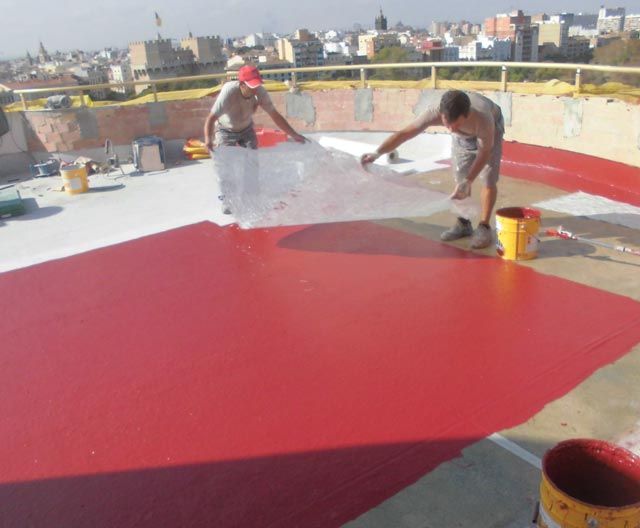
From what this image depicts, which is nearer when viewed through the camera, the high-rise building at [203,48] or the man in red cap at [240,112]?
the man in red cap at [240,112]

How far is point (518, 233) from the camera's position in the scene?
14.5 ft

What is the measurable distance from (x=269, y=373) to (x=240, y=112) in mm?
3068

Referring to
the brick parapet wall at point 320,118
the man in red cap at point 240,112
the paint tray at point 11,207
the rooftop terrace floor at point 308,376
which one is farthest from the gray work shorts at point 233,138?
the brick parapet wall at point 320,118

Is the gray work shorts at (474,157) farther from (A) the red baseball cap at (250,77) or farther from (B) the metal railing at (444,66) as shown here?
(B) the metal railing at (444,66)

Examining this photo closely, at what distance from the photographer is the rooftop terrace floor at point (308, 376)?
2.38m

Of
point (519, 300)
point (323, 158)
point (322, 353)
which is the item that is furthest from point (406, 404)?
point (323, 158)

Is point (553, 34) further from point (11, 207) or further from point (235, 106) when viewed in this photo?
point (11, 207)

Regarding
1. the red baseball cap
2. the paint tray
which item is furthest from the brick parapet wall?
the red baseball cap

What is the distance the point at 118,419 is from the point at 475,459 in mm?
1740

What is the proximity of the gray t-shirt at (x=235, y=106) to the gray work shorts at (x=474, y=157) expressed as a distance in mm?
1740

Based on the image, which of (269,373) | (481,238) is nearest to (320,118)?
(481,238)

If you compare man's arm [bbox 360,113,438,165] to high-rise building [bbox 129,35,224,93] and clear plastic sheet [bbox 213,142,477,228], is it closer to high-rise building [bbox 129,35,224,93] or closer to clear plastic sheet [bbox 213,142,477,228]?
clear plastic sheet [bbox 213,142,477,228]

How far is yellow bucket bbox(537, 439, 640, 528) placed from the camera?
5.78ft

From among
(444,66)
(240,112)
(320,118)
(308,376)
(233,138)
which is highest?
(444,66)
